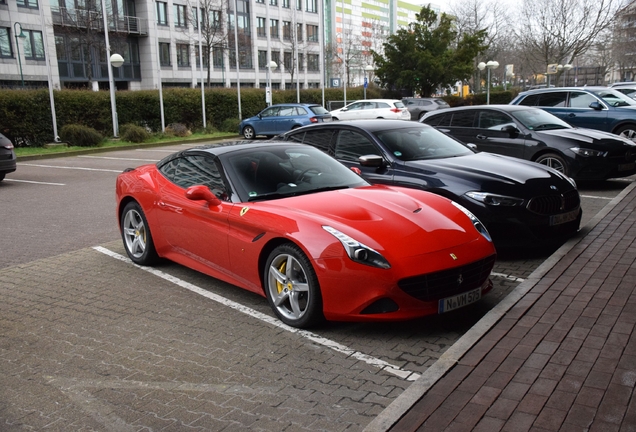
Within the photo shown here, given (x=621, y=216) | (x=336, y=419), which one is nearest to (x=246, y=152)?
(x=336, y=419)

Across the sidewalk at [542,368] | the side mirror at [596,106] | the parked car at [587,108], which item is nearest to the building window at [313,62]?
the parked car at [587,108]

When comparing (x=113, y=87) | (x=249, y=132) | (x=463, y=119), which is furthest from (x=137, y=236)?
(x=249, y=132)

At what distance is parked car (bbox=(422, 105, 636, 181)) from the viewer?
35.4 feet

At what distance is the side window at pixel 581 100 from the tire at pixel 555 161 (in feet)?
19.6

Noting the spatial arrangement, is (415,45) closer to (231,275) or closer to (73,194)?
(73,194)

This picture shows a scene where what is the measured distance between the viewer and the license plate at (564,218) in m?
6.71

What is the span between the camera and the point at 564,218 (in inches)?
269

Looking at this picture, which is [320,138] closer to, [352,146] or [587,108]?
[352,146]

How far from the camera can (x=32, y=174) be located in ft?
54.7

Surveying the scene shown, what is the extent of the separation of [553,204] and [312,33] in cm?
7160

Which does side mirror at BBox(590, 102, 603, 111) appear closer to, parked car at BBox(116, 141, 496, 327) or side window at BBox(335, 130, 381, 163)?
side window at BBox(335, 130, 381, 163)

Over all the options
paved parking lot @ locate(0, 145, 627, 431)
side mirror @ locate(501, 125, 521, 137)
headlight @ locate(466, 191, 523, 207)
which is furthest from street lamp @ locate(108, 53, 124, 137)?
headlight @ locate(466, 191, 523, 207)

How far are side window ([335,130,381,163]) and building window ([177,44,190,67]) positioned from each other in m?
52.5

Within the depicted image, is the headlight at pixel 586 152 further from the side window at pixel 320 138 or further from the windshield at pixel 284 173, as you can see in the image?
the windshield at pixel 284 173
